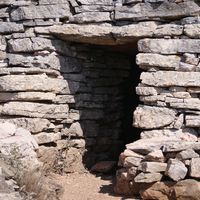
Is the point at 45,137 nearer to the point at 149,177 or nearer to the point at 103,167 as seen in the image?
the point at 103,167

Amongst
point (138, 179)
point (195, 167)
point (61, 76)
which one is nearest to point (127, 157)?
point (138, 179)

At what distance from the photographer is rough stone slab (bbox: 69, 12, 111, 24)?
6.54 metres

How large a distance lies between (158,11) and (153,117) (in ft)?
4.65

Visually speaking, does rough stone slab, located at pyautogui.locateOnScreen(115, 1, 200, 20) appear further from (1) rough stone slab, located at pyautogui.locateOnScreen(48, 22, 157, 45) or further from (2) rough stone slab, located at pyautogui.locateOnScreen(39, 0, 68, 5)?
(2) rough stone slab, located at pyautogui.locateOnScreen(39, 0, 68, 5)

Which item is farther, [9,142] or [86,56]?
[86,56]

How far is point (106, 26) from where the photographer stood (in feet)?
21.5

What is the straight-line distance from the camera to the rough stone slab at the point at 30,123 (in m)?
6.61

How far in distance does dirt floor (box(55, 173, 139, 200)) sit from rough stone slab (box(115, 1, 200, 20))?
2.28m

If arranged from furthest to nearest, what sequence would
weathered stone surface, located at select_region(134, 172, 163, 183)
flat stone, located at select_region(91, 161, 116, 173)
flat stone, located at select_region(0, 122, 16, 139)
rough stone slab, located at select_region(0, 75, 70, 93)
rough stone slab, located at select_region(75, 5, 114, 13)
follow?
flat stone, located at select_region(91, 161, 116, 173) < rough stone slab, located at select_region(0, 75, 70, 93) < rough stone slab, located at select_region(75, 5, 114, 13) < flat stone, located at select_region(0, 122, 16, 139) < weathered stone surface, located at select_region(134, 172, 163, 183)

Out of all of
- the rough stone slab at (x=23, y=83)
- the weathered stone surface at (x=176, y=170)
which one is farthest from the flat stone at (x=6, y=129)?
the weathered stone surface at (x=176, y=170)

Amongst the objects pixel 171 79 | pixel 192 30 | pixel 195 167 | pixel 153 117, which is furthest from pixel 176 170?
pixel 192 30

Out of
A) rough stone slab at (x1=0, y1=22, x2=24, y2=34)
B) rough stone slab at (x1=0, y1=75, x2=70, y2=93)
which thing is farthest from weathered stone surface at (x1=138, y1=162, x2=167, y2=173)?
rough stone slab at (x1=0, y1=22, x2=24, y2=34)

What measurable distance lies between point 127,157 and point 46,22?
236 cm

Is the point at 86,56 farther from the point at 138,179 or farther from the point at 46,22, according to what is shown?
the point at 138,179
